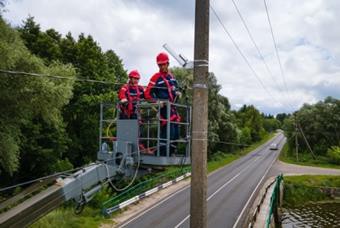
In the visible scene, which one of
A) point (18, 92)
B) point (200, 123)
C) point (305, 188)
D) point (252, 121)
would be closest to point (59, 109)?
point (18, 92)

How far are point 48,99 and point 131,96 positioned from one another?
8732 mm

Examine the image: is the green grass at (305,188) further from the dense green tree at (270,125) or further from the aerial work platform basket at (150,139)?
the dense green tree at (270,125)

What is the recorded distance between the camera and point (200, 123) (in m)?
6.21

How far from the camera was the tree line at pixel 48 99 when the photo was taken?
18.1 meters

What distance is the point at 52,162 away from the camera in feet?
103

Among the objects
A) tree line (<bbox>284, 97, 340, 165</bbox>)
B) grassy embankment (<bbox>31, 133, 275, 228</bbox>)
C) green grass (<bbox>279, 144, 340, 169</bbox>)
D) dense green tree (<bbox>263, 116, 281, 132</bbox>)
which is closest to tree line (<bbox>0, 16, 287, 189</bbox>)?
grassy embankment (<bbox>31, 133, 275, 228</bbox>)

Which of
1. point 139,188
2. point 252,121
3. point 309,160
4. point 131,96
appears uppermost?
point 252,121

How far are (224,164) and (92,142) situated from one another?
20681 mm

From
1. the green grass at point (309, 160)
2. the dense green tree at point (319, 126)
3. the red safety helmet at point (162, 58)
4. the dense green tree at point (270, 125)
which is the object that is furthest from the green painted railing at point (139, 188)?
the dense green tree at point (270, 125)

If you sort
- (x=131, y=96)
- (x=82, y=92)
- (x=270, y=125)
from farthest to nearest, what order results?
(x=270, y=125)
(x=82, y=92)
(x=131, y=96)

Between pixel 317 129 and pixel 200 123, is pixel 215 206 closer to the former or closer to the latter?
pixel 200 123

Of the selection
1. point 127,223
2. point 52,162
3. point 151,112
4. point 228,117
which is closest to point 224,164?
point 228,117

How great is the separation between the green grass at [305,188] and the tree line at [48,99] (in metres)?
13.1

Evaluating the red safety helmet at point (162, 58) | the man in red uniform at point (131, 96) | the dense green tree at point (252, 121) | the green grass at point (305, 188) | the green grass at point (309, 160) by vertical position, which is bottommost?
the green grass at point (305, 188)
